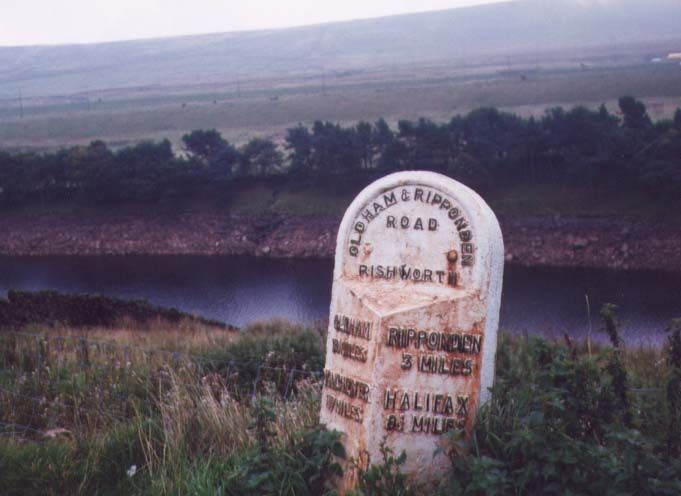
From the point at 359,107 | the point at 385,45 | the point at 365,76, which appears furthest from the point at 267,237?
the point at 385,45

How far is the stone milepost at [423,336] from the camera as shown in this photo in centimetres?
389

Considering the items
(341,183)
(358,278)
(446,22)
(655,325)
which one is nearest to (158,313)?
(655,325)

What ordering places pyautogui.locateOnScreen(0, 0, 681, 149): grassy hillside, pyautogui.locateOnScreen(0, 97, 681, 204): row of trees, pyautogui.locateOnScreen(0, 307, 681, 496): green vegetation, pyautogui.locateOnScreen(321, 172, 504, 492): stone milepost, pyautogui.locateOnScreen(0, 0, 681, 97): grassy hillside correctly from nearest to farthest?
pyautogui.locateOnScreen(0, 307, 681, 496): green vegetation → pyautogui.locateOnScreen(321, 172, 504, 492): stone milepost → pyautogui.locateOnScreen(0, 97, 681, 204): row of trees → pyautogui.locateOnScreen(0, 0, 681, 149): grassy hillside → pyautogui.locateOnScreen(0, 0, 681, 97): grassy hillside

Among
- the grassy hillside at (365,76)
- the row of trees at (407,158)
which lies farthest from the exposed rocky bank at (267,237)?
the grassy hillside at (365,76)

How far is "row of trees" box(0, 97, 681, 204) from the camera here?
37.1 m

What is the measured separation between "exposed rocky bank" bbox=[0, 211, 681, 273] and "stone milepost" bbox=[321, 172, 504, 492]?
3046 centimetres

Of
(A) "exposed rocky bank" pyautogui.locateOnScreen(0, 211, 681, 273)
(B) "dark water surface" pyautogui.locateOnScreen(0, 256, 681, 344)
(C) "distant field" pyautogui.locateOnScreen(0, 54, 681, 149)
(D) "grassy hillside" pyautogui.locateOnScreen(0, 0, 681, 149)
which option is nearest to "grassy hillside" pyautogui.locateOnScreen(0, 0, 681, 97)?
(D) "grassy hillside" pyautogui.locateOnScreen(0, 0, 681, 149)

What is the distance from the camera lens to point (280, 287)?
30672 mm

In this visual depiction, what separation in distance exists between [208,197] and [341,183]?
9.47 m

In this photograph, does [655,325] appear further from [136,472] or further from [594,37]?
[594,37]

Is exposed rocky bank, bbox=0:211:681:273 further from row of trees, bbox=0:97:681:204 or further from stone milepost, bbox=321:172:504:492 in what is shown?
stone milepost, bbox=321:172:504:492

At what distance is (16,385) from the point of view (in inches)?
266

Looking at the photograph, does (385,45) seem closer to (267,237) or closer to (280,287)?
(267,237)

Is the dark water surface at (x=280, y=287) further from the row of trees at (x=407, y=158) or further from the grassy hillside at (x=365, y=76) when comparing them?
the grassy hillside at (x=365, y=76)
